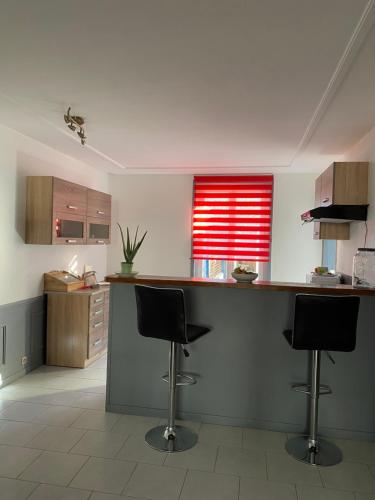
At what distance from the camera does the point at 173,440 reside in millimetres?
2738

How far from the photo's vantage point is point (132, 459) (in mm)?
2525

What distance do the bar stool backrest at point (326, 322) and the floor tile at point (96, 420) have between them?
1.66 metres

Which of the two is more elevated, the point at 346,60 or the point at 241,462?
the point at 346,60

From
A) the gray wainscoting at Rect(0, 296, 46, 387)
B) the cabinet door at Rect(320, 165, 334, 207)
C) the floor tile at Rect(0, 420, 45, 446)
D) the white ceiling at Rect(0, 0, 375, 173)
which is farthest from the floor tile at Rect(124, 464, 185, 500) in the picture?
the cabinet door at Rect(320, 165, 334, 207)

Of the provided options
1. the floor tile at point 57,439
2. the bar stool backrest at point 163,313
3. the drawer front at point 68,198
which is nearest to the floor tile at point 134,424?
the floor tile at point 57,439

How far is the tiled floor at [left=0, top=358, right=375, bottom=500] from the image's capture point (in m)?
2.21

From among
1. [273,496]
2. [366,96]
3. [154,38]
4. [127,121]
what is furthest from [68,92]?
[273,496]

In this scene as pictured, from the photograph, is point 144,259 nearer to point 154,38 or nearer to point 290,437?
point 290,437

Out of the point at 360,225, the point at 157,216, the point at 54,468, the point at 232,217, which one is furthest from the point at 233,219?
the point at 54,468

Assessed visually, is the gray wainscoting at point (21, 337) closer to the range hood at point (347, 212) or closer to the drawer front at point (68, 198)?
the drawer front at point (68, 198)

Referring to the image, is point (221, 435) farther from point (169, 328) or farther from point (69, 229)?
point (69, 229)

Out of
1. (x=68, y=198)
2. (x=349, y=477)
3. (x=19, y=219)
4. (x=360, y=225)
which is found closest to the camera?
(x=349, y=477)

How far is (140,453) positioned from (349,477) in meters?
1.37

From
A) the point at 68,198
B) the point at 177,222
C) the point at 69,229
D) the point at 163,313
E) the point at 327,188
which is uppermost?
the point at 327,188
